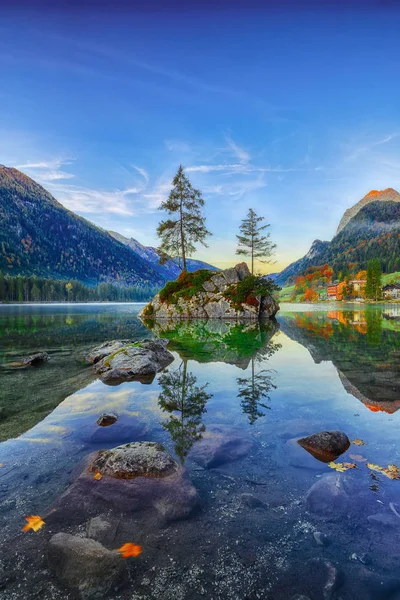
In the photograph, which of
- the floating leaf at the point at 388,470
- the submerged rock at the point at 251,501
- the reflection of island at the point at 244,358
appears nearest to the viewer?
the submerged rock at the point at 251,501

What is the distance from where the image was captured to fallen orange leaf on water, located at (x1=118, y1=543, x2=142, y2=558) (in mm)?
3668

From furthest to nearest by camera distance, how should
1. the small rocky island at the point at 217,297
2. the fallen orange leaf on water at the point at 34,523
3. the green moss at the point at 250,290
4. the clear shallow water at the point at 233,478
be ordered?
1. the small rocky island at the point at 217,297
2. the green moss at the point at 250,290
3. the fallen orange leaf on water at the point at 34,523
4. the clear shallow water at the point at 233,478

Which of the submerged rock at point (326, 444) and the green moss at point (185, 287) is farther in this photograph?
the green moss at point (185, 287)

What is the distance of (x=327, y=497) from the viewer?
15.7 feet

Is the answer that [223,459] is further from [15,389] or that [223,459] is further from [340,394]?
[15,389]

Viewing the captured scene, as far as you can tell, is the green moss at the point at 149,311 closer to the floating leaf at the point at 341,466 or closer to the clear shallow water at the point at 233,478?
the clear shallow water at the point at 233,478

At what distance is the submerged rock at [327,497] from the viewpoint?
4.48 meters

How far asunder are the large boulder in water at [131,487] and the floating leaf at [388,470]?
10.8 ft

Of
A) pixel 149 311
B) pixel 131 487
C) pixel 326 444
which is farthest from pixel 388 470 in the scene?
pixel 149 311

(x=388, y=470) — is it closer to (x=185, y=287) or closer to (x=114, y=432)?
(x=114, y=432)

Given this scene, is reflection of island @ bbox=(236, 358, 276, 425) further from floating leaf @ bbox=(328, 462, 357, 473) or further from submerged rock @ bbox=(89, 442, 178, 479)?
submerged rock @ bbox=(89, 442, 178, 479)

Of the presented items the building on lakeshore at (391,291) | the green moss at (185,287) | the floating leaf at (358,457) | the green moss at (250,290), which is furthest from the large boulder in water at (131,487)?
the building on lakeshore at (391,291)

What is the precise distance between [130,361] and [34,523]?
917cm

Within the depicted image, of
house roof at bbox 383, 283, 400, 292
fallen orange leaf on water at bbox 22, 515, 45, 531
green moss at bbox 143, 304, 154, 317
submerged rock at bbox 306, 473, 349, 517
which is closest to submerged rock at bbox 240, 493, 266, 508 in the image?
submerged rock at bbox 306, 473, 349, 517
